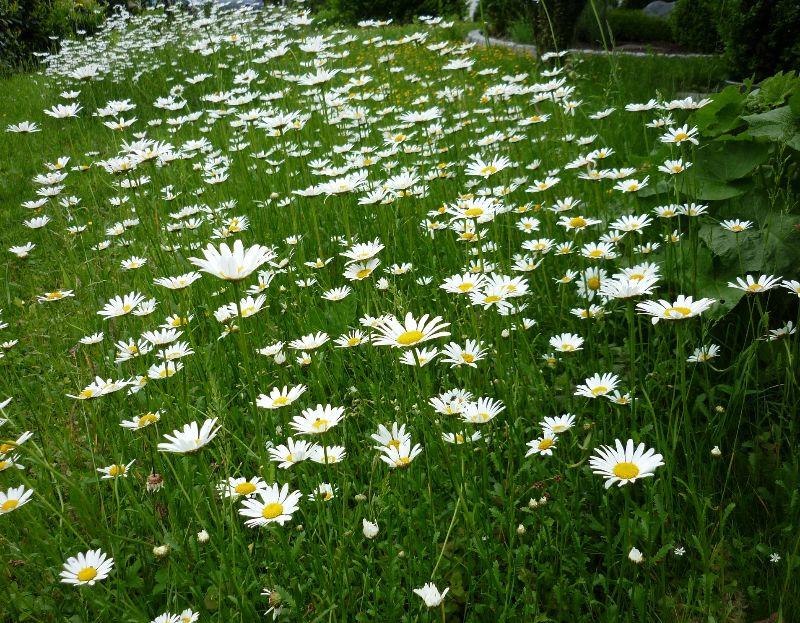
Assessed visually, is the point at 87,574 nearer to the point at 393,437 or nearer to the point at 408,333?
the point at 393,437

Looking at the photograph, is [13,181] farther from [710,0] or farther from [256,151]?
[710,0]

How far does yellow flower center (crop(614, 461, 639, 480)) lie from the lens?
1303mm

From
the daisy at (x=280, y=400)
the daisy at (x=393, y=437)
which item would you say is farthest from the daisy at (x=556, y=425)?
the daisy at (x=280, y=400)

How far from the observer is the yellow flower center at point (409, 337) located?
145 cm

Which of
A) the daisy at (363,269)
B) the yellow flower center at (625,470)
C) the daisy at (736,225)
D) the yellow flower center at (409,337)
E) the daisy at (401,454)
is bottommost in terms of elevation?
the daisy at (401,454)

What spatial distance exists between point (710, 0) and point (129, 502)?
6414 millimetres

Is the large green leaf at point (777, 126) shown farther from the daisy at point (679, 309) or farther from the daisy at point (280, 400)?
the daisy at point (280, 400)

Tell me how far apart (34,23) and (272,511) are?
12752mm

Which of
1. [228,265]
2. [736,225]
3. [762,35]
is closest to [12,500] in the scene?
[228,265]

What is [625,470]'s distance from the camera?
1.32 meters

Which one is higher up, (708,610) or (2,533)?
(708,610)

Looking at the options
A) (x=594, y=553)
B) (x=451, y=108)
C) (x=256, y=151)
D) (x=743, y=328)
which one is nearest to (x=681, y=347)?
(x=594, y=553)

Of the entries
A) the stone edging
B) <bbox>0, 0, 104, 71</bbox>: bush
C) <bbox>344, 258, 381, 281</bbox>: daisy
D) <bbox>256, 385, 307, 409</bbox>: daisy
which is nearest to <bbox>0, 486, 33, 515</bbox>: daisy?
<bbox>256, 385, 307, 409</bbox>: daisy

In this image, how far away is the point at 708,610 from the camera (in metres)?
1.31
